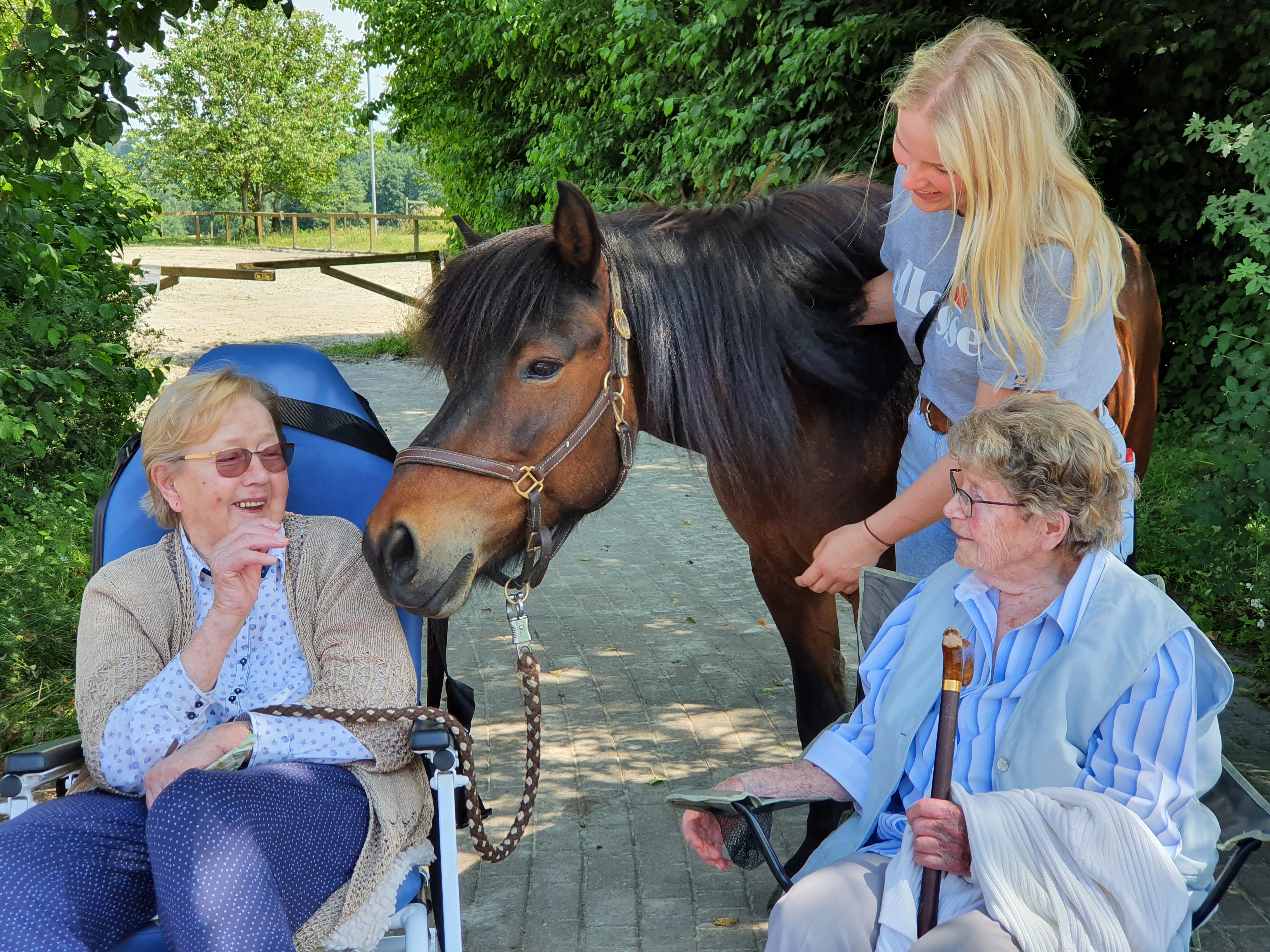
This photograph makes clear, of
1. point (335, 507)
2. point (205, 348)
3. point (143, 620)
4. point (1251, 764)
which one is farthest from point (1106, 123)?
point (205, 348)

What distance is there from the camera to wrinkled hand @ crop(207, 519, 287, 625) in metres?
2.19

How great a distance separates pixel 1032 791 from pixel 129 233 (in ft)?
22.8

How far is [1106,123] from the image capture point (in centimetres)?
700

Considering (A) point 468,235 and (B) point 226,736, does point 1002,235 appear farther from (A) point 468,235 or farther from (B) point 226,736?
(B) point 226,736

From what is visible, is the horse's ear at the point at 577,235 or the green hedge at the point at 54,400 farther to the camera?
the green hedge at the point at 54,400

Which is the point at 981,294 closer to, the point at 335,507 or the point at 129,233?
the point at 335,507

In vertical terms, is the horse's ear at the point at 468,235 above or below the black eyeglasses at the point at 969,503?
above

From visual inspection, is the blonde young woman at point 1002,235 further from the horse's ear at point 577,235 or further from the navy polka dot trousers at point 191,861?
the navy polka dot trousers at point 191,861

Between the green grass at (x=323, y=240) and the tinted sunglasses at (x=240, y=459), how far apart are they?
946 inches

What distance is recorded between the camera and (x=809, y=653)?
3.00 m

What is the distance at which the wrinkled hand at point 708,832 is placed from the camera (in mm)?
2094

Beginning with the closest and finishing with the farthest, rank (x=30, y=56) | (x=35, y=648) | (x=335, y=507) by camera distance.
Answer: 1. (x=335, y=507)
2. (x=30, y=56)
3. (x=35, y=648)

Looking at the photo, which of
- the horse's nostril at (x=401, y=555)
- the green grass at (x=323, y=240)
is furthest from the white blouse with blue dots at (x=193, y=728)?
the green grass at (x=323, y=240)

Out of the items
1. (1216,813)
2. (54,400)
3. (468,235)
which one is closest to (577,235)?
(468,235)
